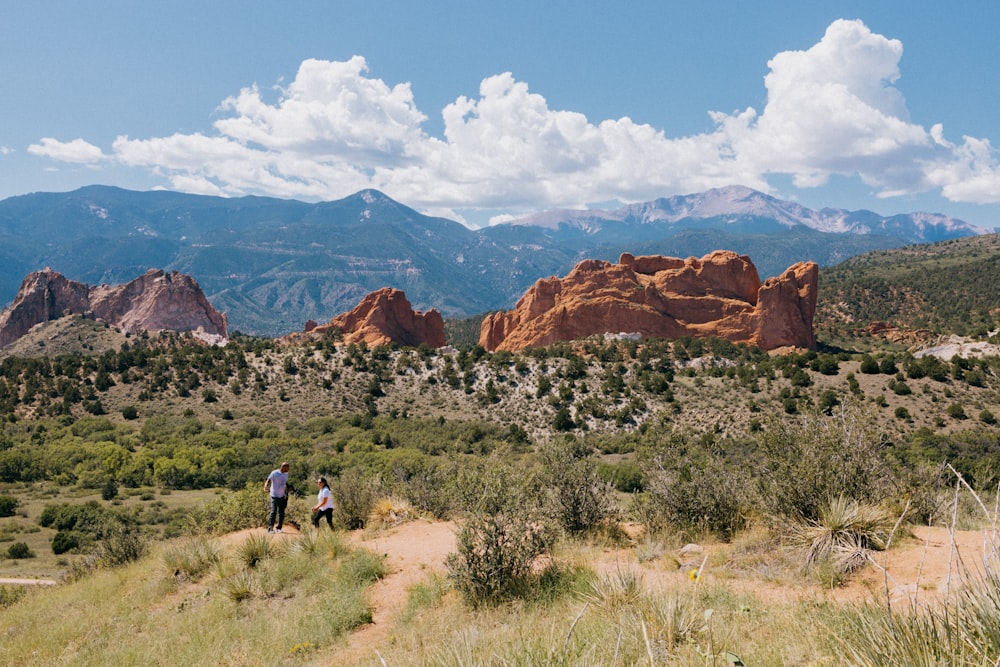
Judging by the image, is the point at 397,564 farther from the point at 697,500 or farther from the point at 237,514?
the point at 237,514

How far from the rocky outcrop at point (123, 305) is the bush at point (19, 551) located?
280 feet

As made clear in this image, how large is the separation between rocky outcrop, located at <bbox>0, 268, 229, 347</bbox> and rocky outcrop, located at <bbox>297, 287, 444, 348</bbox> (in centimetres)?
3548

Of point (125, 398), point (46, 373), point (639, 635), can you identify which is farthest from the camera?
point (46, 373)

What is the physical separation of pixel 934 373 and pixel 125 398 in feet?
232

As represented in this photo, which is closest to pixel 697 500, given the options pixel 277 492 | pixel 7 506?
pixel 277 492

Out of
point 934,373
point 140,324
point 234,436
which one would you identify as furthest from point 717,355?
point 140,324

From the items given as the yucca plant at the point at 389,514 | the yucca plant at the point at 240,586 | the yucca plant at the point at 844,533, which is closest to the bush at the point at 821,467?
the yucca plant at the point at 844,533

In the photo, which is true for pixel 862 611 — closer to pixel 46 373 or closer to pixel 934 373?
pixel 934 373

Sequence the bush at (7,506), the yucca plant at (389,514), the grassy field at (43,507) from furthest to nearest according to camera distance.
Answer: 1. the bush at (7,506)
2. the grassy field at (43,507)
3. the yucca plant at (389,514)

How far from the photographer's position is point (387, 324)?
7781 centimetres

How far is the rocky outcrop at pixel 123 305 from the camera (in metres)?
101

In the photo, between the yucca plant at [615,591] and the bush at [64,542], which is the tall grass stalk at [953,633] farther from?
the bush at [64,542]

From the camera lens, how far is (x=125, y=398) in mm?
51750

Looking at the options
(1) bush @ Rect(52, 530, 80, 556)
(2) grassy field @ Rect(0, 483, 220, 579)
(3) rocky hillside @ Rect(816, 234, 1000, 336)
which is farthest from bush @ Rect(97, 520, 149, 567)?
(3) rocky hillside @ Rect(816, 234, 1000, 336)
